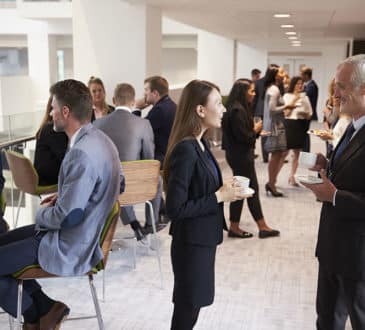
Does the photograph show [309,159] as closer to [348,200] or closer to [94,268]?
[348,200]

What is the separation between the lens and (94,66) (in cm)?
594

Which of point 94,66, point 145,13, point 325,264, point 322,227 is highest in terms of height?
point 145,13

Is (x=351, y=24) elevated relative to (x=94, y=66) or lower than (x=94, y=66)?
elevated

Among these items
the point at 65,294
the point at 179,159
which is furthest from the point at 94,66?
the point at 179,159

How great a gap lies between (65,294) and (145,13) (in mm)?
3481

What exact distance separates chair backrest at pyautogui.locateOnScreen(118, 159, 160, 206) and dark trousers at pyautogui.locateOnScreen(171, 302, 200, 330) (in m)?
1.28

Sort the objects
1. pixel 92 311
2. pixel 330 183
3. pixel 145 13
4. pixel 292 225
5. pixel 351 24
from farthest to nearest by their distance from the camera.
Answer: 1. pixel 351 24
2. pixel 145 13
3. pixel 292 225
4. pixel 92 311
5. pixel 330 183

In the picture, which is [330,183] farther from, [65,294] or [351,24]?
[351,24]

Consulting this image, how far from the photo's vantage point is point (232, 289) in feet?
11.7

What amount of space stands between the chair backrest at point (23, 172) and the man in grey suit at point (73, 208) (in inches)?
41.9

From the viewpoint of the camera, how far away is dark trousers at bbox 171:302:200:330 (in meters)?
2.20

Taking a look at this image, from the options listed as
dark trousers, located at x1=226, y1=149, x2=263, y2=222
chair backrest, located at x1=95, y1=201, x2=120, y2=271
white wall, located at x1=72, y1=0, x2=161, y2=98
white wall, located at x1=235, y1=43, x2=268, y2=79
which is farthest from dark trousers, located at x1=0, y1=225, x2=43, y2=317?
white wall, located at x1=235, y1=43, x2=268, y2=79

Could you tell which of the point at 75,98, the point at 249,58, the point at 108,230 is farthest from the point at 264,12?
the point at 249,58

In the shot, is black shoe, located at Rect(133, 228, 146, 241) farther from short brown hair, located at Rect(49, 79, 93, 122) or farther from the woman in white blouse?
the woman in white blouse
